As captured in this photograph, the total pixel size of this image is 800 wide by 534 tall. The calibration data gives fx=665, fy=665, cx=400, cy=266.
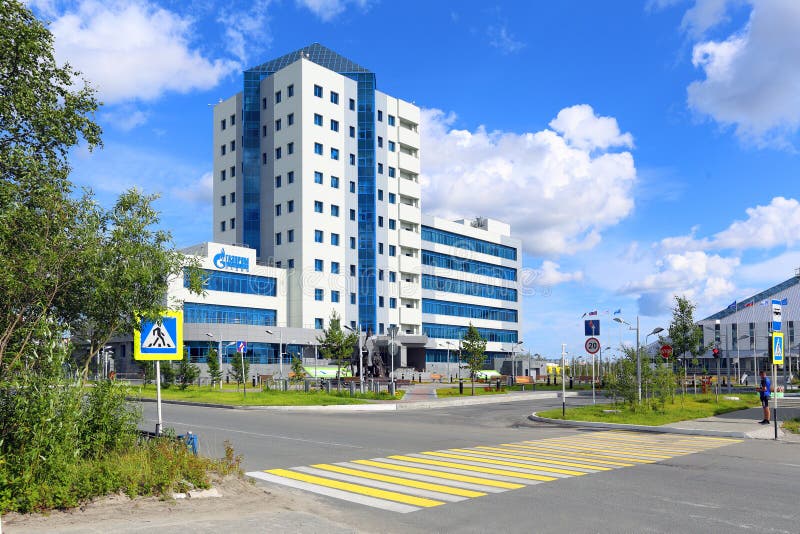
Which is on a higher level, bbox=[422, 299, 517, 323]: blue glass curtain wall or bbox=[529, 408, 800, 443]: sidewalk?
bbox=[422, 299, 517, 323]: blue glass curtain wall

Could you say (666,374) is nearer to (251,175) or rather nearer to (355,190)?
(355,190)

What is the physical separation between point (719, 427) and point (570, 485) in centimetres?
1393

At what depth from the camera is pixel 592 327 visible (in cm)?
3156

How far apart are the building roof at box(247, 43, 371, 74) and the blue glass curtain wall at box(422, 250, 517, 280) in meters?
26.5

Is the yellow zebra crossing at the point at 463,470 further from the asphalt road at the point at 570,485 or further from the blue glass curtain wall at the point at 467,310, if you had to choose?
the blue glass curtain wall at the point at 467,310

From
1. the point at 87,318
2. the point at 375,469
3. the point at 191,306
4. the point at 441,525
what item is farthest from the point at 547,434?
the point at 191,306

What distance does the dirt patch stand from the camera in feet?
28.7

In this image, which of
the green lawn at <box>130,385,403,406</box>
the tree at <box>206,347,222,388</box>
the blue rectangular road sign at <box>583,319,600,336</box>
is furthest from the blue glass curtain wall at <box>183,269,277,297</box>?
the blue rectangular road sign at <box>583,319,600,336</box>

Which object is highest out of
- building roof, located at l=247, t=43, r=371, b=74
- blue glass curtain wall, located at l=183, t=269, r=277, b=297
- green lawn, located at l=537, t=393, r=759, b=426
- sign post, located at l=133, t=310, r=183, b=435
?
building roof, located at l=247, t=43, r=371, b=74

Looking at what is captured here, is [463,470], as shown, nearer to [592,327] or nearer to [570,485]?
[570,485]

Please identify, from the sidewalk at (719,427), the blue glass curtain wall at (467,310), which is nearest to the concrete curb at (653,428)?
the sidewalk at (719,427)

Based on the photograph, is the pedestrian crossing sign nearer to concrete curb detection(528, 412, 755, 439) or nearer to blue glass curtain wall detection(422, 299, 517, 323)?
concrete curb detection(528, 412, 755, 439)

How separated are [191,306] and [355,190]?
25499 mm

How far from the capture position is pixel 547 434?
22.5 meters
